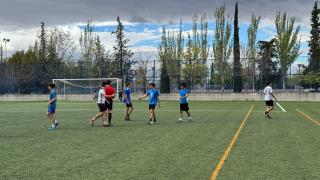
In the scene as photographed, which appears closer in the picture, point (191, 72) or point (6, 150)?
point (6, 150)

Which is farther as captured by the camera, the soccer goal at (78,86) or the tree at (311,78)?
the soccer goal at (78,86)

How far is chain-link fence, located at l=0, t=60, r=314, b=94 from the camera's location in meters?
48.3

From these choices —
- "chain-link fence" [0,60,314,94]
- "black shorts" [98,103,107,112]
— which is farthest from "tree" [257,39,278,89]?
"black shorts" [98,103,107,112]

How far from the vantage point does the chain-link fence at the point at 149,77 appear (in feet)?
159

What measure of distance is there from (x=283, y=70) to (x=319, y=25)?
130 feet

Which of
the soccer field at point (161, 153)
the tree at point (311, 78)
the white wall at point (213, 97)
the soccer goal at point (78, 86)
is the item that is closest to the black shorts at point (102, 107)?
the soccer field at point (161, 153)

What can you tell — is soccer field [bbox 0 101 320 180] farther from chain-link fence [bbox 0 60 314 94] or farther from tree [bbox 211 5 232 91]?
tree [bbox 211 5 232 91]

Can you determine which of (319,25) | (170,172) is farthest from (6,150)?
(319,25)

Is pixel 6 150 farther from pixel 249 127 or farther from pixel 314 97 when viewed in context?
pixel 314 97

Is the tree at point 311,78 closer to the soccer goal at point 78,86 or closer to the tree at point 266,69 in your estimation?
the tree at point 266,69

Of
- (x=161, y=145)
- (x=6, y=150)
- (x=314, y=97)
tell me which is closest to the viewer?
(x=6, y=150)

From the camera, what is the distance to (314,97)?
46.4 metres

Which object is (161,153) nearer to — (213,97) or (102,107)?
(102,107)

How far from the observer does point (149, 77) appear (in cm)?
5009
